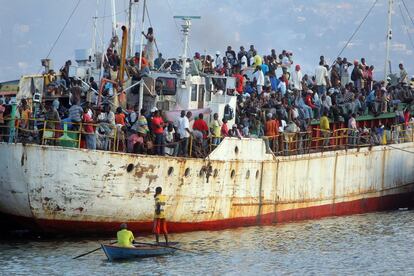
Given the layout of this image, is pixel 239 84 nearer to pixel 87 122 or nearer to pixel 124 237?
pixel 87 122

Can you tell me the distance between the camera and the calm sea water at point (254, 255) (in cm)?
3561

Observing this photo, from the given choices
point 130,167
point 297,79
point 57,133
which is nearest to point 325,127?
point 297,79

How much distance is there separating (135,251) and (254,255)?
4.28 metres

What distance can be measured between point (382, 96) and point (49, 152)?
2008cm

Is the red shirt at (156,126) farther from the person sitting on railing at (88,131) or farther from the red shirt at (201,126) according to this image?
the person sitting on railing at (88,131)

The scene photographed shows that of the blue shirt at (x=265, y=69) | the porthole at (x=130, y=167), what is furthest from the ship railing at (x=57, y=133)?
the blue shirt at (x=265, y=69)

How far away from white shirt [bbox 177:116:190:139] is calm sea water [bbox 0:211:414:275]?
11.0 feet

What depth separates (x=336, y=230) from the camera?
44.9 m

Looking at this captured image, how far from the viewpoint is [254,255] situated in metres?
38.5

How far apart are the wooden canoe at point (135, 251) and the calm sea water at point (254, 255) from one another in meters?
0.21

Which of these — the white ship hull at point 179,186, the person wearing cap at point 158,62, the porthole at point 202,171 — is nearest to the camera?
the white ship hull at point 179,186

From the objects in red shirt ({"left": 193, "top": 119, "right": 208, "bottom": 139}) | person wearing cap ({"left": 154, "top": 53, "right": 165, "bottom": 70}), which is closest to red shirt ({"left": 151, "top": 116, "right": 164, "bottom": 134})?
red shirt ({"left": 193, "top": 119, "right": 208, "bottom": 139})

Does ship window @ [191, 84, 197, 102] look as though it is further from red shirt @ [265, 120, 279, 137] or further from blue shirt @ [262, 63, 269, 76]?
blue shirt @ [262, 63, 269, 76]

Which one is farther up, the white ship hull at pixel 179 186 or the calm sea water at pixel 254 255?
the white ship hull at pixel 179 186
